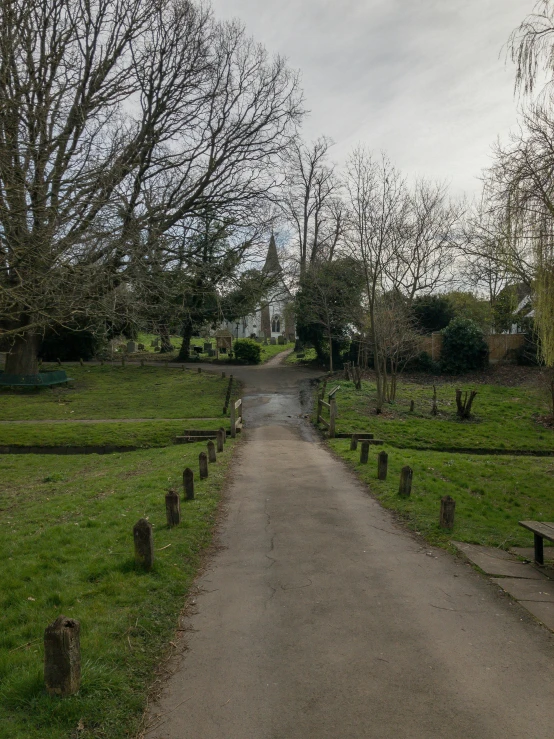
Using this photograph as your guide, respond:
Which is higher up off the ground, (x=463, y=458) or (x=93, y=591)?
(x=93, y=591)

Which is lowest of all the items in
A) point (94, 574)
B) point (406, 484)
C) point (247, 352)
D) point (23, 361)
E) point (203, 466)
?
point (94, 574)

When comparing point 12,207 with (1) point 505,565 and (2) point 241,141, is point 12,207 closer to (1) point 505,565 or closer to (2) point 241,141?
(1) point 505,565

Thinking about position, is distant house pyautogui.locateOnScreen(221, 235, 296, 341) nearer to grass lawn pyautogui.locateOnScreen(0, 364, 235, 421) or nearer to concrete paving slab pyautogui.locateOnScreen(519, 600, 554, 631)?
grass lawn pyautogui.locateOnScreen(0, 364, 235, 421)

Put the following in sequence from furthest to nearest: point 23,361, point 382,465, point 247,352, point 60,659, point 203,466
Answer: point 247,352 → point 23,361 → point 382,465 → point 203,466 → point 60,659

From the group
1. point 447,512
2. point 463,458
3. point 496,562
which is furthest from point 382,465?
point 463,458

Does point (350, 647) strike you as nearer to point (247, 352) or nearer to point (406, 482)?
point (406, 482)

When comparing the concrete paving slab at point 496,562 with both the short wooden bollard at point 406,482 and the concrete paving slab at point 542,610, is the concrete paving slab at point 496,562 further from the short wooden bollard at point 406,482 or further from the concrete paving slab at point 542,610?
the short wooden bollard at point 406,482

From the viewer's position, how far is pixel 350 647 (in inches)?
193

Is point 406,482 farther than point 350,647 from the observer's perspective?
Yes

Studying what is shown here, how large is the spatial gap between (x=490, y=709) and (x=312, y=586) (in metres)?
2.55

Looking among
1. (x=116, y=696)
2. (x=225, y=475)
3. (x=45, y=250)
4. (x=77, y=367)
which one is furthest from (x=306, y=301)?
(x=116, y=696)

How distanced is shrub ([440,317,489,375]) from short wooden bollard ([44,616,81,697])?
3201 cm

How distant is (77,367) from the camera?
36.7 m

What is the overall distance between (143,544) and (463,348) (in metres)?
30.0
